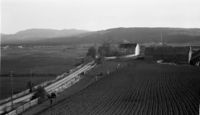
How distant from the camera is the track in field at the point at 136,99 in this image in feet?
71.0

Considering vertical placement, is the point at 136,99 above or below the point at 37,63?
above

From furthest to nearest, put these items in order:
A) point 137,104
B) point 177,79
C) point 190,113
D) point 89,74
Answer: point 89,74, point 177,79, point 137,104, point 190,113

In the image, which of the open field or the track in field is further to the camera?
the open field

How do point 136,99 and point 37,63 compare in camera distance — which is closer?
point 136,99

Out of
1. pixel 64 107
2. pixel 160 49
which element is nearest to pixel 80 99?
pixel 64 107

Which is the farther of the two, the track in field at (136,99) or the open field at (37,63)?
the open field at (37,63)

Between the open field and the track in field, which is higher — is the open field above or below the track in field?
below

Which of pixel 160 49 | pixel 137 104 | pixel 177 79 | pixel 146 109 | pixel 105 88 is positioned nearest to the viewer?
pixel 146 109

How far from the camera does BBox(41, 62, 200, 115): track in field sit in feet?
71.0

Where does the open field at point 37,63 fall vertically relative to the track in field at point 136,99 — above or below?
below

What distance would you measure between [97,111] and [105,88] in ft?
35.8

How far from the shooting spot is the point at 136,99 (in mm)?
25844

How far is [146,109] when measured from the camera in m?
21.9

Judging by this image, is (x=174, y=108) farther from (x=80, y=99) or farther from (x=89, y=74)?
(x=89, y=74)
